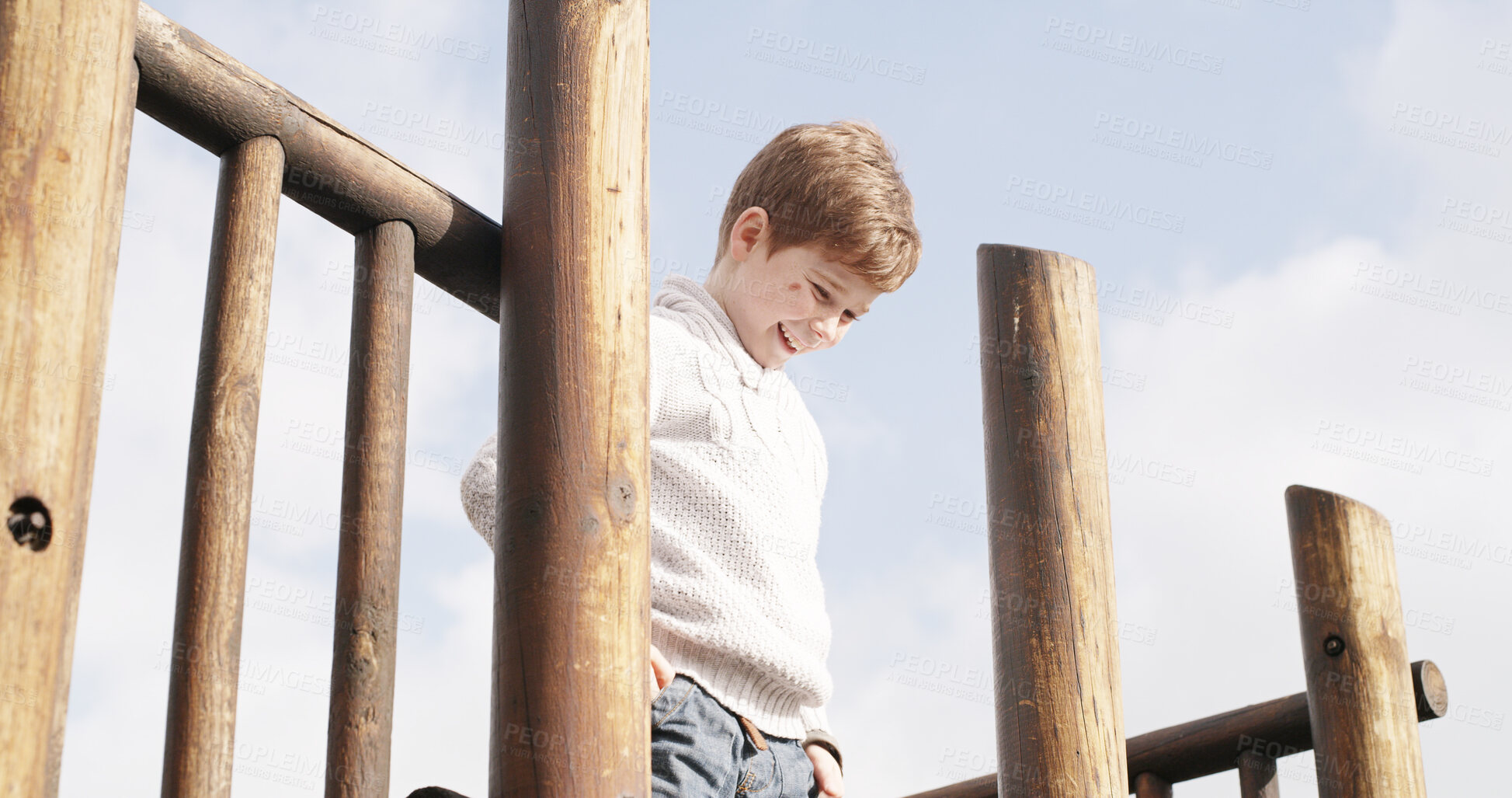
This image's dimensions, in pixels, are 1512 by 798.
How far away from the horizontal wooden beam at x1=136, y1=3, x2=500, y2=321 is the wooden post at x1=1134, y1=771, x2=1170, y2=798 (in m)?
1.90

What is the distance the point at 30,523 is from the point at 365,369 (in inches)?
22.8

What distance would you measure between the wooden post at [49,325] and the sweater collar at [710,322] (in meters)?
1.13

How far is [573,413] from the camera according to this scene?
150 cm

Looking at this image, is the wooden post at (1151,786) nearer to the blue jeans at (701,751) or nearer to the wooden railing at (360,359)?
the blue jeans at (701,751)

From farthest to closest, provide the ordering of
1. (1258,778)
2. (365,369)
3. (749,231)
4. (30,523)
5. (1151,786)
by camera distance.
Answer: (1151,786) → (1258,778) → (749,231) → (365,369) → (30,523)

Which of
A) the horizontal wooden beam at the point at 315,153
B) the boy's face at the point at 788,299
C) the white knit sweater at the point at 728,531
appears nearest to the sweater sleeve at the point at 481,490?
the white knit sweater at the point at 728,531

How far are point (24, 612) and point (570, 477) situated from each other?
579 mm

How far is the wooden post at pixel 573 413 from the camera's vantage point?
1.41m

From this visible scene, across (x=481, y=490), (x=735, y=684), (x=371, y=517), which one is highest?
(x=481, y=490)

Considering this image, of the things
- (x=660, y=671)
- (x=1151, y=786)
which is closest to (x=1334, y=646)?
(x=1151, y=786)

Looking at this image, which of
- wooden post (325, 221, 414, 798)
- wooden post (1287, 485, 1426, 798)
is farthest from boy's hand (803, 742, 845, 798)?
wooden post (1287, 485, 1426, 798)

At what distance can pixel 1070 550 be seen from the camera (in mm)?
2213

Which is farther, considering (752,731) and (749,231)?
(749,231)

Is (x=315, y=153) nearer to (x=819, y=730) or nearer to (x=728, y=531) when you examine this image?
(x=728, y=531)
